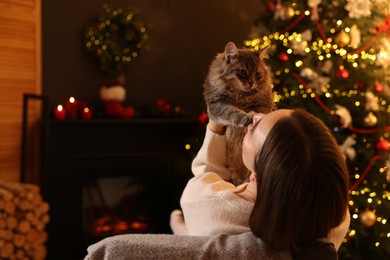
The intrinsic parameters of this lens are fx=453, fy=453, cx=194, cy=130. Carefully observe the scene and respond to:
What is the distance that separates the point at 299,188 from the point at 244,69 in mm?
782

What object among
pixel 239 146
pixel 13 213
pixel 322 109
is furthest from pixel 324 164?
pixel 13 213

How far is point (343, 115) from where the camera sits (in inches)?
105

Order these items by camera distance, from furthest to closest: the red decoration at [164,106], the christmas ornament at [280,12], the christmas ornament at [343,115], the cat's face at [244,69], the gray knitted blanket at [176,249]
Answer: the red decoration at [164,106], the christmas ornament at [280,12], the christmas ornament at [343,115], the cat's face at [244,69], the gray knitted blanket at [176,249]

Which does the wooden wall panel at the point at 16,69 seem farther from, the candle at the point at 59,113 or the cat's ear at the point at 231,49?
the cat's ear at the point at 231,49

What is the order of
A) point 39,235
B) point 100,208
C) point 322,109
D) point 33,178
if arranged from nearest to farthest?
point 322,109, point 39,235, point 33,178, point 100,208

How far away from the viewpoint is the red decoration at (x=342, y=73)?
275 centimetres

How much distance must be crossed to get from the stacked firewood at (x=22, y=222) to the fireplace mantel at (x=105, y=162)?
0.60 ft

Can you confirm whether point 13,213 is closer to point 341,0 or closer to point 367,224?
point 367,224

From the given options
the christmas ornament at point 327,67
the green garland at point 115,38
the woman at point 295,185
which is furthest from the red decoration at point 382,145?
the woman at point 295,185

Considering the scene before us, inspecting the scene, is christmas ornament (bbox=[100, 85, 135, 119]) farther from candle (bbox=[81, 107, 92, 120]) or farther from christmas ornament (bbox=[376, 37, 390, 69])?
christmas ornament (bbox=[376, 37, 390, 69])

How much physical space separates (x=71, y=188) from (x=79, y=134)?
40cm

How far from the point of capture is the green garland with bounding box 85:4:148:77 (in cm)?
336

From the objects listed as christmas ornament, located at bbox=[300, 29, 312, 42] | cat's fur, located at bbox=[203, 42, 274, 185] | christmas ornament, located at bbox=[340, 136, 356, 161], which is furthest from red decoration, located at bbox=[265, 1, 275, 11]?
cat's fur, located at bbox=[203, 42, 274, 185]

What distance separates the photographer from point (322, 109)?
274 cm
